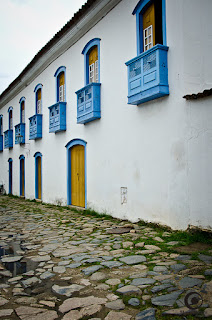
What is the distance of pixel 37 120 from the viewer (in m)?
13.4

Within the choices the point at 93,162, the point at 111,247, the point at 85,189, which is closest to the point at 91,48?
the point at 93,162

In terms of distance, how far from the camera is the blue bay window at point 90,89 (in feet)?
28.9

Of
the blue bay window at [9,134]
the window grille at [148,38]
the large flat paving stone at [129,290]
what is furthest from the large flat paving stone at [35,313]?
the blue bay window at [9,134]

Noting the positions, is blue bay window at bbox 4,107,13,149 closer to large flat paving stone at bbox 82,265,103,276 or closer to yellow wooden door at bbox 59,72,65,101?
yellow wooden door at bbox 59,72,65,101

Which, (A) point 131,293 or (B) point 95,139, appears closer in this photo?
(A) point 131,293

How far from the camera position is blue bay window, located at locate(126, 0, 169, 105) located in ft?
20.5

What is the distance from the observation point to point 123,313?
9.07 ft

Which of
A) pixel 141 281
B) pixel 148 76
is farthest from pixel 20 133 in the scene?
pixel 141 281

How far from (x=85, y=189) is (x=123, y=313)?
279 inches

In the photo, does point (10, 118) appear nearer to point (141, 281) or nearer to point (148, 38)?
point (148, 38)

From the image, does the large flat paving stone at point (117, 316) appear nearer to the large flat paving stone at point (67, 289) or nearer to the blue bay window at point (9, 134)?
the large flat paving stone at point (67, 289)

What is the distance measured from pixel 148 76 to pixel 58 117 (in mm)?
5405

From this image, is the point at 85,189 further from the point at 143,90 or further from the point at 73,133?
the point at 143,90

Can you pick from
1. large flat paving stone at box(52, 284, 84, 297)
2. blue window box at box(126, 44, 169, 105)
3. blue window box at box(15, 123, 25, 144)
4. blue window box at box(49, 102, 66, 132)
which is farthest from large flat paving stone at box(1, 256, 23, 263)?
blue window box at box(15, 123, 25, 144)
